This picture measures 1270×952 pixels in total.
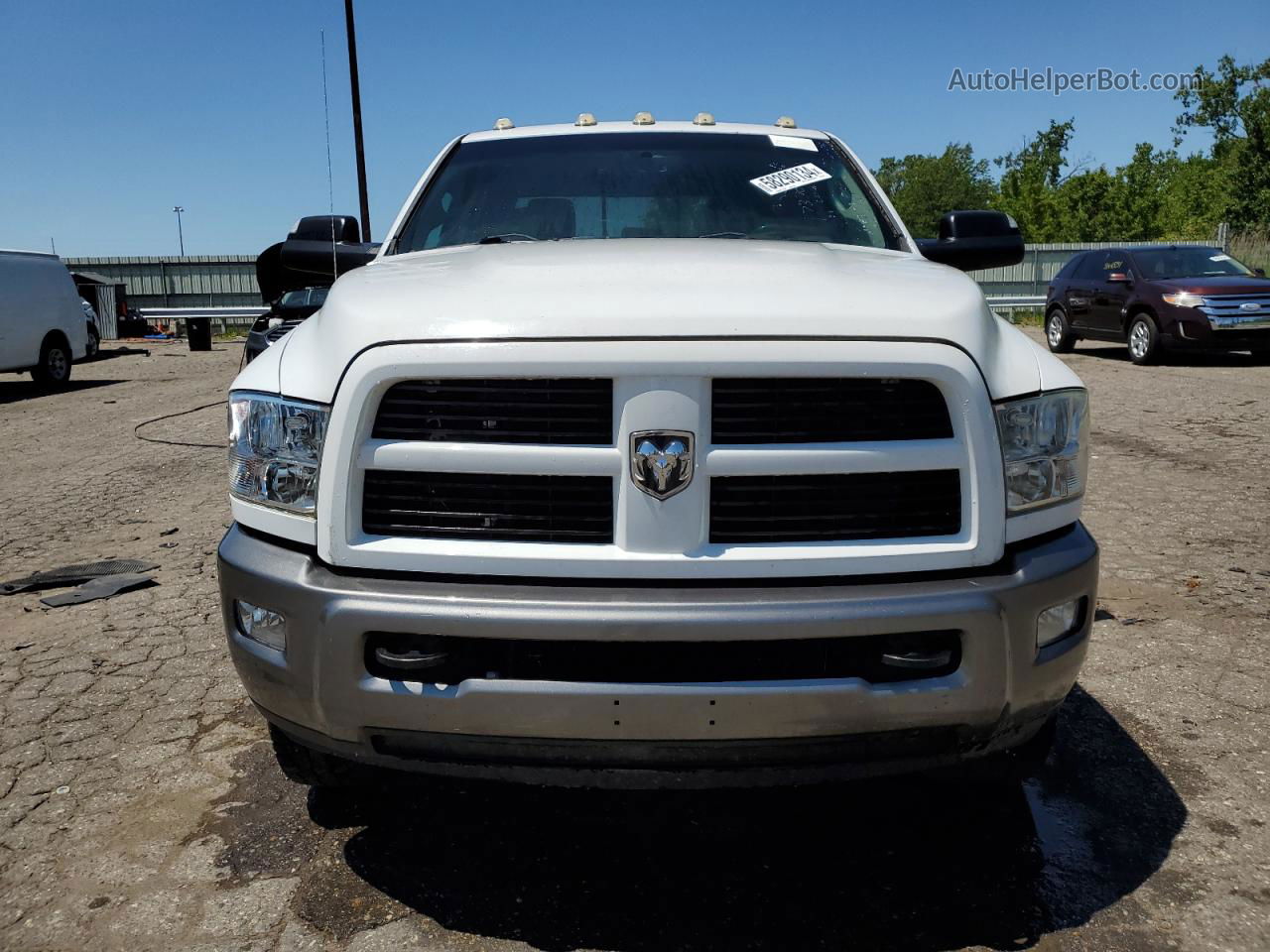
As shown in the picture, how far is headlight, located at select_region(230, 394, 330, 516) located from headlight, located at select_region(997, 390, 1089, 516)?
143 centimetres

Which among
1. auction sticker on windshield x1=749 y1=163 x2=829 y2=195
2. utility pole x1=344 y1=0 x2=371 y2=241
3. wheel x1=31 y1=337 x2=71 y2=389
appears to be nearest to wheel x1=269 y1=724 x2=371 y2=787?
auction sticker on windshield x1=749 y1=163 x2=829 y2=195

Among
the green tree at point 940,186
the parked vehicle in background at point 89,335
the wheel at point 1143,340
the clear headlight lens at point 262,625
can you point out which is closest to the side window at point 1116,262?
the wheel at point 1143,340

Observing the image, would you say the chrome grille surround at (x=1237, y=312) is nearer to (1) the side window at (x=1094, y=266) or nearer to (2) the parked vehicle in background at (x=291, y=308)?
(1) the side window at (x=1094, y=266)

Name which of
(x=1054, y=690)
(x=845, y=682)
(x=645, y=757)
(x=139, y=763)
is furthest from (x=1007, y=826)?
(x=139, y=763)

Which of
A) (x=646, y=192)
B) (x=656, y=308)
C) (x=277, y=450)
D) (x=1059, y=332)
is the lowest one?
(x=1059, y=332)

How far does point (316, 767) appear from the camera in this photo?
273 cm

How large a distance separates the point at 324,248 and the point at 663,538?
2.20 meters

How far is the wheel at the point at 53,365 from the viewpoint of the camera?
16344 millimetres

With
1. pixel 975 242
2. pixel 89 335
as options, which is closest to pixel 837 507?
pixel 975 242

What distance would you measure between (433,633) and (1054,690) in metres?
1.32

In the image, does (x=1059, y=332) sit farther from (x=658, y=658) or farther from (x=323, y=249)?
(x=658, y=658)

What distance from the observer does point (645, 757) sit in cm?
223

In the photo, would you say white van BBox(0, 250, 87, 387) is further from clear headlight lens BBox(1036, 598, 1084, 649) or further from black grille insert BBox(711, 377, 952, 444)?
clear headlight lens BBox(1036, 598, 1084, 649)

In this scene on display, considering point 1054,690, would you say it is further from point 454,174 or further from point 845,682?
point 454,174
